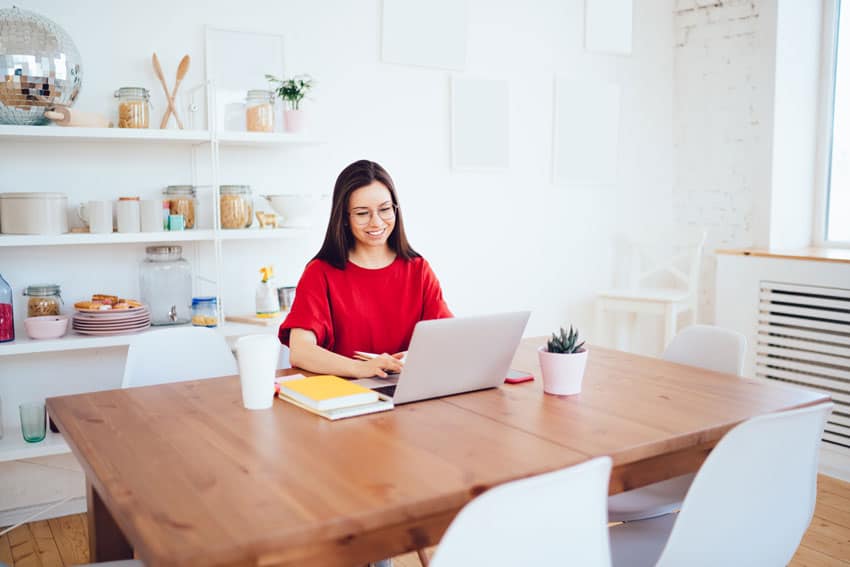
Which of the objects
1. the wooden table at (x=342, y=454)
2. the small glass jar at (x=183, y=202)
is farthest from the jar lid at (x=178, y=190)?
the wooden table at (x=342, y=454)

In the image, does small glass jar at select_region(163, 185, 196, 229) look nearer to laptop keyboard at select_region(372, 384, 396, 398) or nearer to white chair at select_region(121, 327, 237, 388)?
white chair at select_region(121, 327, 237, 388)

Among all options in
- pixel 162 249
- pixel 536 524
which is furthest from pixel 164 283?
pixel 536 524

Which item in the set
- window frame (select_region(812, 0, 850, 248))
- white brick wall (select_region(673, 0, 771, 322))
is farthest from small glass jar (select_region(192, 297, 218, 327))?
window frame (select_region(812, 0, 850, 248))

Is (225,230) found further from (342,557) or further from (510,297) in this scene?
(342,557)

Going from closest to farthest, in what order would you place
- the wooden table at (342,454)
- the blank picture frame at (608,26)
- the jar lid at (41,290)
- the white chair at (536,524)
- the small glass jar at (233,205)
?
the white chair at (536,524) < the wooden table at (342,454) < the jar lid at (41,290) < the small glass jar at (233,205) < the blank picture frame at (608,26)

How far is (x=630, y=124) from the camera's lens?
4.44 m

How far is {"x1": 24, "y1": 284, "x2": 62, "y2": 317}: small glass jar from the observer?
9.00 ft

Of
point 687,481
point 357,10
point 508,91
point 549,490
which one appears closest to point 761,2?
point 508,91

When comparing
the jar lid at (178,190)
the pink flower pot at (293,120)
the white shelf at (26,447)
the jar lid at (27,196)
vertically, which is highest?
the pink flower pot at (293,120)

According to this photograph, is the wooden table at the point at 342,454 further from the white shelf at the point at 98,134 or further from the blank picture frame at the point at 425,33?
the blank picture frame at the point at 425,33

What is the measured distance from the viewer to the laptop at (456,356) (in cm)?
160

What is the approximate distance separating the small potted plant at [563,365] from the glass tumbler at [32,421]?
6.11 feet

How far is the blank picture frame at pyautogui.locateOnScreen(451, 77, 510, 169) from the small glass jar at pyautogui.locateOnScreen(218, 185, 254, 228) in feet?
3.90

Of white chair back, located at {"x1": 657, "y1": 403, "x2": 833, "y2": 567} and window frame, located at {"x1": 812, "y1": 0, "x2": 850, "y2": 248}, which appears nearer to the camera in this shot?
Answer: white chair back, located at {"x1": 657, "y1": 403, "x2": 833, "y2": 567}
